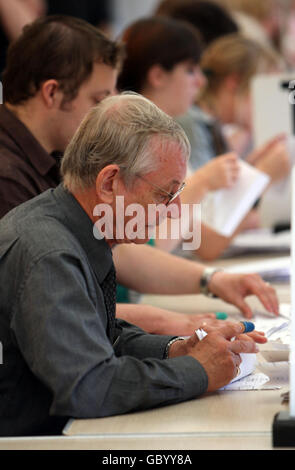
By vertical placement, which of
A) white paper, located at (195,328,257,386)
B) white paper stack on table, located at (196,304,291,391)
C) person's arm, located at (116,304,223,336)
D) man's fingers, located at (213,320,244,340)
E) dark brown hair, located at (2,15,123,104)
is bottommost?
person's arm, located at (116,304,223,336)

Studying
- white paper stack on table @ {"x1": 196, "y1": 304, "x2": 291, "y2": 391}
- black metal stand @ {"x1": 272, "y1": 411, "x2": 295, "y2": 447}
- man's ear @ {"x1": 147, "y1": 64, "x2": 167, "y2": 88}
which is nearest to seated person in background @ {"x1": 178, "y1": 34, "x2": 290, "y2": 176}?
man's ear @ {"x1": 147, "y1": 64, "x2": 167, "y2": 88}

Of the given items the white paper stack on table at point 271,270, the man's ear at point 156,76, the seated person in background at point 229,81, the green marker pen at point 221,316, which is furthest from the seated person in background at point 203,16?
the green marker pen at point 221,316

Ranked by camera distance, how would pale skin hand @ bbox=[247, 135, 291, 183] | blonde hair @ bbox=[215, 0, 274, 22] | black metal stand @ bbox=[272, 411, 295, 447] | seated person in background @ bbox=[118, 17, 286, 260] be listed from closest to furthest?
black metal stand @ bbox=[272, 411, 295, 447]
seated person in background @ bbox=[118, 17, 286, 260]
pale skin hand @ bbox=[247, 135, 291, 183]
blonde hair @ bbox=[215, 0, 274, 22]

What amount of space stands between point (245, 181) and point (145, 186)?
47.3 inches

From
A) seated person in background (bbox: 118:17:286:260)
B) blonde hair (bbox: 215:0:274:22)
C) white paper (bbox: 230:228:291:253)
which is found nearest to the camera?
seated person in background (bbox: 118:17:286:260)

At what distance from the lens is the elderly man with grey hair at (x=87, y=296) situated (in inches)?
43.0

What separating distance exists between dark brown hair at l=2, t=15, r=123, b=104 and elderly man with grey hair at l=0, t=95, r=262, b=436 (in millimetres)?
466

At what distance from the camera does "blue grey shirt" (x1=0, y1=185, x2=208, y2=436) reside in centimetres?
109

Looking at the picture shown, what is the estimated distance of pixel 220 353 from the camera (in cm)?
123

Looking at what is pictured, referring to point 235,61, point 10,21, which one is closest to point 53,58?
point 10,21

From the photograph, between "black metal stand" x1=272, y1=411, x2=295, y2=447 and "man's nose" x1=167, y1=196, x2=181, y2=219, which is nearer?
"black metal stand" x1=272, y1=411, x2=295, y2=447

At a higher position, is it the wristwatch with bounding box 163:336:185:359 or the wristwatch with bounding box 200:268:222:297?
the wristwatch with bounding box 163:336:185:359

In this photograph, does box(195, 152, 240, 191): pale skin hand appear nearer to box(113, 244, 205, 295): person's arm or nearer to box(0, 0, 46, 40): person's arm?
box(113, 244, 205, 295): person's arm
